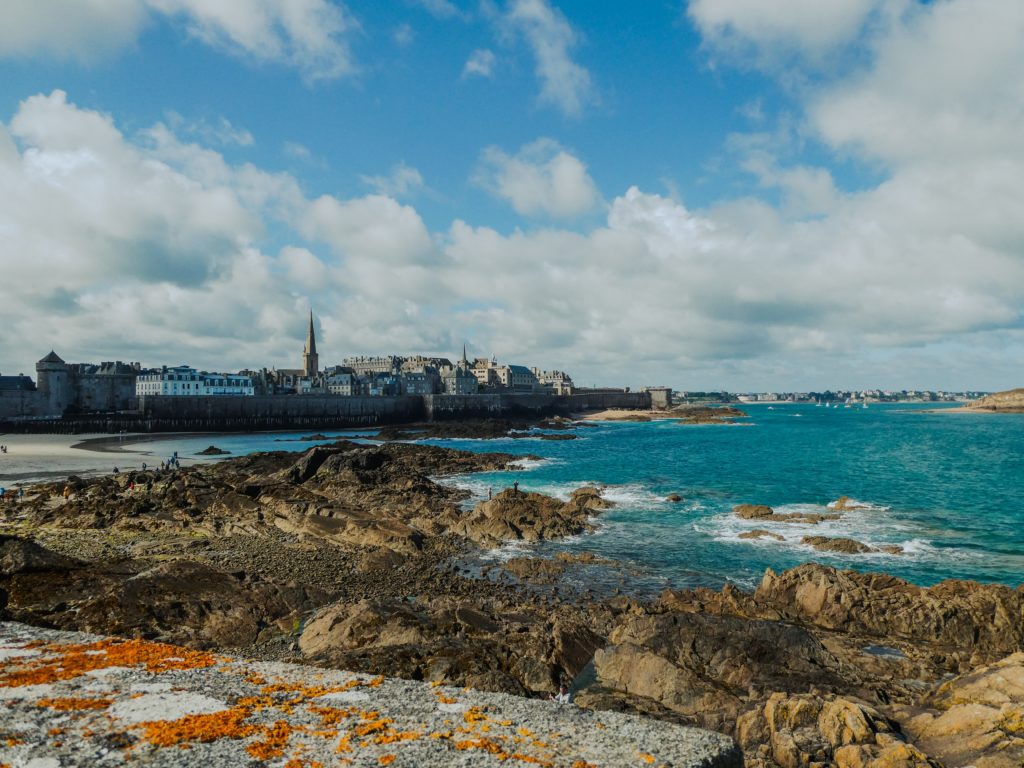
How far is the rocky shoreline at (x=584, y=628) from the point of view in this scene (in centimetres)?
1040

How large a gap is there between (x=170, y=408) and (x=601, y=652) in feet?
324

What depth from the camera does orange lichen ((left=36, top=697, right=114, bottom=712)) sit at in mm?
7539

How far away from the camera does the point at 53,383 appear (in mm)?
96375

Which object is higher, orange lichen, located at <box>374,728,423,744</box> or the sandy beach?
orange lichen, located at <box>374,728,423,744</box>

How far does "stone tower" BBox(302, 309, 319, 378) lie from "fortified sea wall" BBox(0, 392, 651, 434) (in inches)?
2146

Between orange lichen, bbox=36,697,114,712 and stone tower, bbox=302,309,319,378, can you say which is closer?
orange lichen, bbox=36,697,114,712

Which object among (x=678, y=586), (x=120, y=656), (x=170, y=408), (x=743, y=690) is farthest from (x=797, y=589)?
(x=170, y=408)

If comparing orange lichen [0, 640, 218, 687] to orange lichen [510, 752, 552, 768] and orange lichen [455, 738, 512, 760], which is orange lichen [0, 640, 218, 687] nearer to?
orange lichen [455, 738, 512, 760]

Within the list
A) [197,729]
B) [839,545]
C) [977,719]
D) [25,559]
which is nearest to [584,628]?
[977,719]

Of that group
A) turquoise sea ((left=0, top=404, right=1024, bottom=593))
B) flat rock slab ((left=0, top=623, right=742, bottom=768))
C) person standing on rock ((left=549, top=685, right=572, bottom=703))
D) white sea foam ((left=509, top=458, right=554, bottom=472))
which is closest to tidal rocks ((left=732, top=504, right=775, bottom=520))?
turquoise sea ((left=0, top=404, right=1024, bottom=593))

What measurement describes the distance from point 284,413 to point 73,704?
107 m

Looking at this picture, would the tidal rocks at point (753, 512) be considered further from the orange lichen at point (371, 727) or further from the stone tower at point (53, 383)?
the stone tower at point (53, 383)

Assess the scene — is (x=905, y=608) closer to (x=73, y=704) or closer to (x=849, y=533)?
(x=849, y=533)

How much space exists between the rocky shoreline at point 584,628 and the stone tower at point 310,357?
142 meters
